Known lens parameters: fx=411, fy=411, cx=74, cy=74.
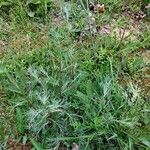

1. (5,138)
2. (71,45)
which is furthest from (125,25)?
(5,138)

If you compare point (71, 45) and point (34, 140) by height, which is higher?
point (71, 45)

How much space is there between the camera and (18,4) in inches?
166

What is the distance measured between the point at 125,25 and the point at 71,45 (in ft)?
2.25

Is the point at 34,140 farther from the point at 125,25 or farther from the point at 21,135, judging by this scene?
the point at 125,25

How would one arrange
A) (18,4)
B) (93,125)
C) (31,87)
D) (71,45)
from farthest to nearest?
1. (18,4)
2. (71,45)
3. (31,87)
4. (93,125)

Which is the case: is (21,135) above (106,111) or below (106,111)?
below

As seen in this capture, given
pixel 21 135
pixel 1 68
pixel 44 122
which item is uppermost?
pixel 1 68

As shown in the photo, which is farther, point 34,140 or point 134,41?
point 134,41

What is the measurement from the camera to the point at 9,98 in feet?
12.0

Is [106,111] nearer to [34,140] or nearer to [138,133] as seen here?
[138,133]

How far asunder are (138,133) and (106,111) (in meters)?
0.31

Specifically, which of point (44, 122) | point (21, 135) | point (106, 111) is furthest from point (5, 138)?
point (106, 111)

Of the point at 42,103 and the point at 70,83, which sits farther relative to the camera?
the point at 70,83

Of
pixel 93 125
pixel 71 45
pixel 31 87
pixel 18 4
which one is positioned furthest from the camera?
pixel 18 4
